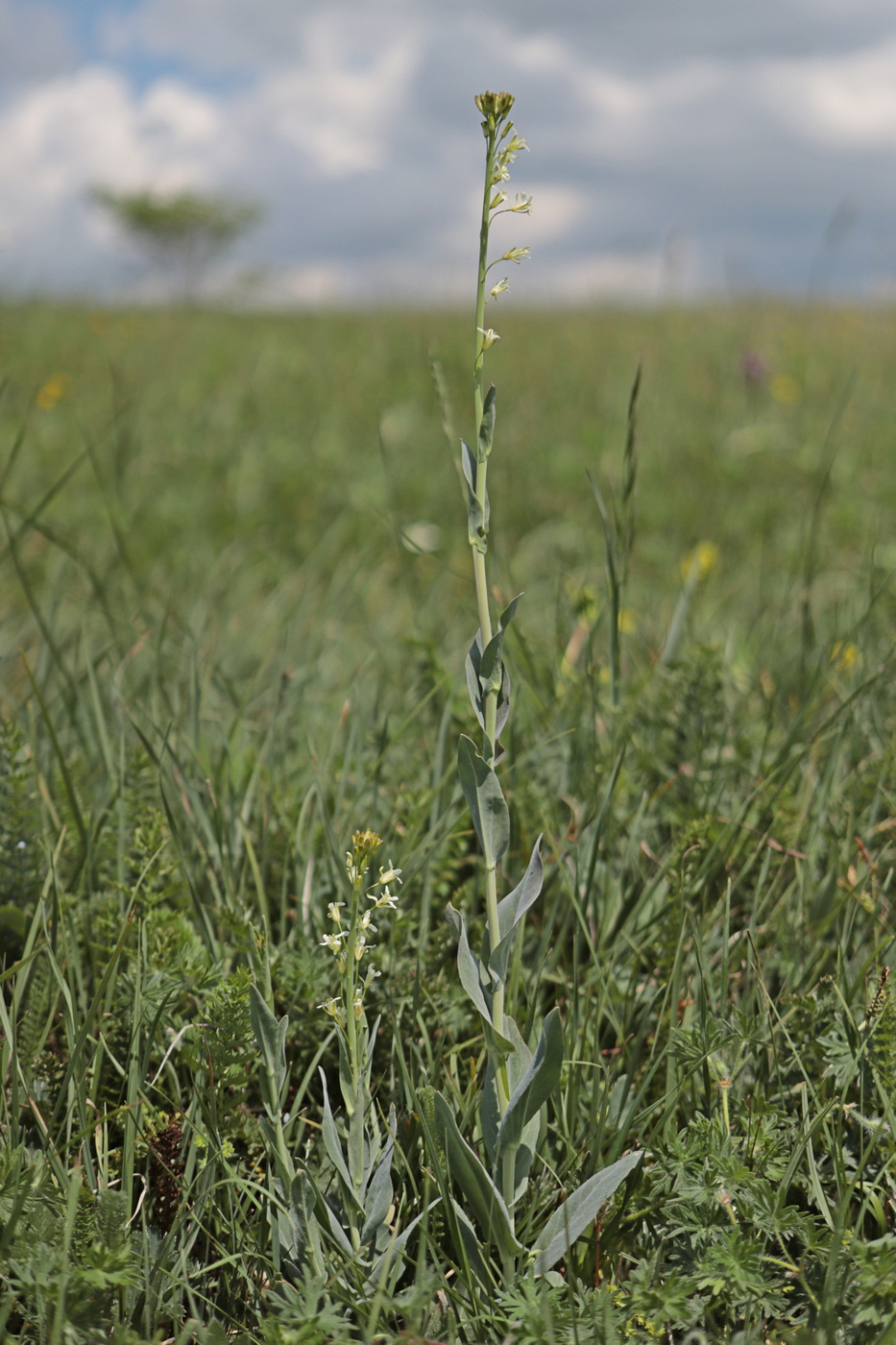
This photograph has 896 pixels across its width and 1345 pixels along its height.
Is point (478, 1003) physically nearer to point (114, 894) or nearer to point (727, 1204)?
point (727, 1204)

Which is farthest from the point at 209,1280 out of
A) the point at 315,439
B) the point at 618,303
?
the point at 618,303

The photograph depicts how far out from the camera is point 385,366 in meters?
6.50

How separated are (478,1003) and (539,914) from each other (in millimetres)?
682

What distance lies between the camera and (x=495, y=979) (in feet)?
3.27

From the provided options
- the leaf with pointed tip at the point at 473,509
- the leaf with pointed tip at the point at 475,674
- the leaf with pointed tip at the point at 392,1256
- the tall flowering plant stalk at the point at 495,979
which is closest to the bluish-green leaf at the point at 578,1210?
the tall flowering plant stalk at the point at 495,979

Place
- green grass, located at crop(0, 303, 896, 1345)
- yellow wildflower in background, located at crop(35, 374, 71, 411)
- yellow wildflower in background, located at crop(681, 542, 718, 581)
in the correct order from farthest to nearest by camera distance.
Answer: yellow wildflower in background, located at crop(35, 374, 71, 411) → yellow wildflower in background, located at crop(681, 542, 718, 581) → green grass, located at crop(0, 303, 896, 1345)

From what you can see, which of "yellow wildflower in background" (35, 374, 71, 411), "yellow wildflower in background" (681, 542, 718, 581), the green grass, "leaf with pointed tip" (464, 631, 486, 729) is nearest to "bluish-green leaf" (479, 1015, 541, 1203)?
the green grass

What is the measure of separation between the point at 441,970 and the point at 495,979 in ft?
1.60

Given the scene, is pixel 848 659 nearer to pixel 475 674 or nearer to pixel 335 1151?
pixel 475 674

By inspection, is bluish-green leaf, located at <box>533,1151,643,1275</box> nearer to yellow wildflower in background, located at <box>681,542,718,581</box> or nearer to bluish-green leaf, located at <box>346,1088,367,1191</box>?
bluish-green leaf, located at <box>346,1088,367,1191</box>

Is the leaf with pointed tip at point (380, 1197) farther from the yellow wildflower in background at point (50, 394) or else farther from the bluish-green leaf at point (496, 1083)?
the yellow wildflower in background at point (50, 394)

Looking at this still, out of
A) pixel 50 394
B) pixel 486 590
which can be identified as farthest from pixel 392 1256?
pixel 50 394

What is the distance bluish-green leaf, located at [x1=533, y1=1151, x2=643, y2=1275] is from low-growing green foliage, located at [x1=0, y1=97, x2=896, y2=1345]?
0.05 feet

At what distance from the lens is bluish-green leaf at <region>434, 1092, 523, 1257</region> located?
0.98 m
